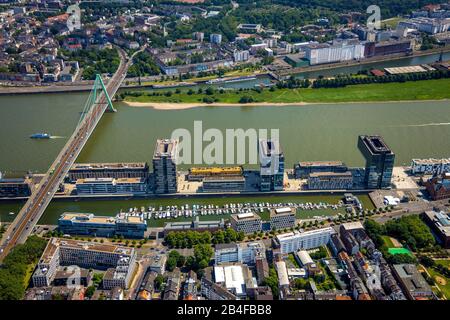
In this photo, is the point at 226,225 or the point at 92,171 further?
the point at 92,171

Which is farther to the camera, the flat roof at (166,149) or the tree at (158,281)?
the flat roof at (166,149)

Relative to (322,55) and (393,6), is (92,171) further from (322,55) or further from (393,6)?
(393,6)

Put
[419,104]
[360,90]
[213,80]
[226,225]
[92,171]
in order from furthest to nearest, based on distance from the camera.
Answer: [213,80] < [360,90] < [419,104] < [92,171] < [226,225]

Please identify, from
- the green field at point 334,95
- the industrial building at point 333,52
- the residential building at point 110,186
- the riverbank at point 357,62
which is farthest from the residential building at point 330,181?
the industrial building at point 333,52

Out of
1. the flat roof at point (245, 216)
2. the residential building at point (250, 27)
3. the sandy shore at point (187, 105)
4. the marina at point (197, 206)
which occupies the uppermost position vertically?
the residential building at point (250, 27)

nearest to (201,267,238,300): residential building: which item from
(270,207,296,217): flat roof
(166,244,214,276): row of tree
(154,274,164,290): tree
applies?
(166,244,214,276): row of tree

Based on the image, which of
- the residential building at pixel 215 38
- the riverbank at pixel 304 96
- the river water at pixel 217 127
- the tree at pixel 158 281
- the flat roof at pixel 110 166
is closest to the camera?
the tree at pixel 158 281

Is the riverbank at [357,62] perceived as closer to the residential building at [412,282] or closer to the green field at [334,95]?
the green field at [334,95]
